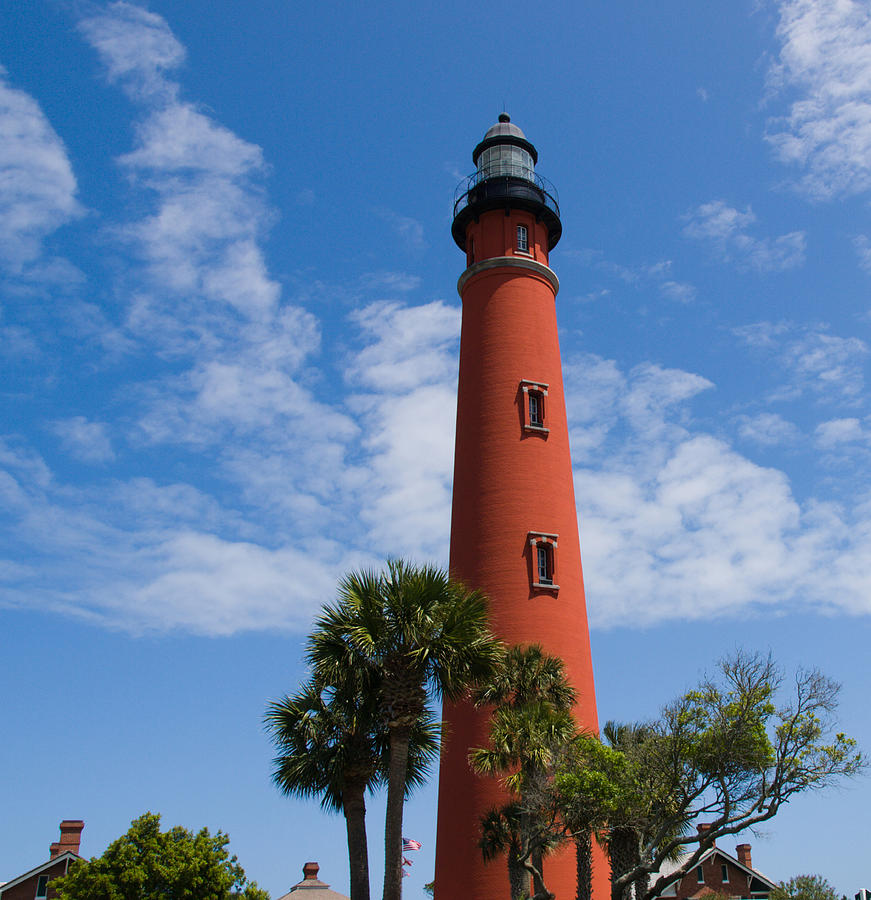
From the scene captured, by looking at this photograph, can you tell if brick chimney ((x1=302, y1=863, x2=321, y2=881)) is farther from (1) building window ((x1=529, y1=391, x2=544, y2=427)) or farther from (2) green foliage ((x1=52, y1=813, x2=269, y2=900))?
(1) building window ((x1=529, y1=391, x2=544, y2=427))

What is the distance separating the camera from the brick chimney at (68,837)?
136ft

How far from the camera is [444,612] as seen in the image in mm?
20500

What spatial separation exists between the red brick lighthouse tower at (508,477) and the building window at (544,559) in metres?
0.03

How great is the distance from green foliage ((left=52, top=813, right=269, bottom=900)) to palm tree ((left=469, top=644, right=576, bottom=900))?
13190mm

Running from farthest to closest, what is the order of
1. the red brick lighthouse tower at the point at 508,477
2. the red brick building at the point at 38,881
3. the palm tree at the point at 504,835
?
1. the red brick building at the point at 38,881
2. the red brick lighthouse tower at the point at 508,477
3. the palm tree at the point at 504,835

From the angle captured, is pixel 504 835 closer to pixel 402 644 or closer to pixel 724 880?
pixel 402 644

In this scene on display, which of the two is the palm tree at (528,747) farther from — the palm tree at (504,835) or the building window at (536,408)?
the building window at (536,408)

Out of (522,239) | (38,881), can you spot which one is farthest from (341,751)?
(38,881)

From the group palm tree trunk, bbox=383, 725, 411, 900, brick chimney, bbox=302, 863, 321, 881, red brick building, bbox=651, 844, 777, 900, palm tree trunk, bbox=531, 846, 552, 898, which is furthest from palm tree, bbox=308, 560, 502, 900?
red brick building, bbox=651, 844, 777, 900

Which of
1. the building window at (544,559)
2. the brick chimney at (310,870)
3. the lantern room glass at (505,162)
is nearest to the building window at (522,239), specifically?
the lantern room glass at (505,162)

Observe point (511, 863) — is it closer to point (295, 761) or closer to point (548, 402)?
point (295, 761)

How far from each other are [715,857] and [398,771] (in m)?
30.2

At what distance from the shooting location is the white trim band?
30.8 meters

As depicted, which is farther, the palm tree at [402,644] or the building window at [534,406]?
the building window at [534,406]
